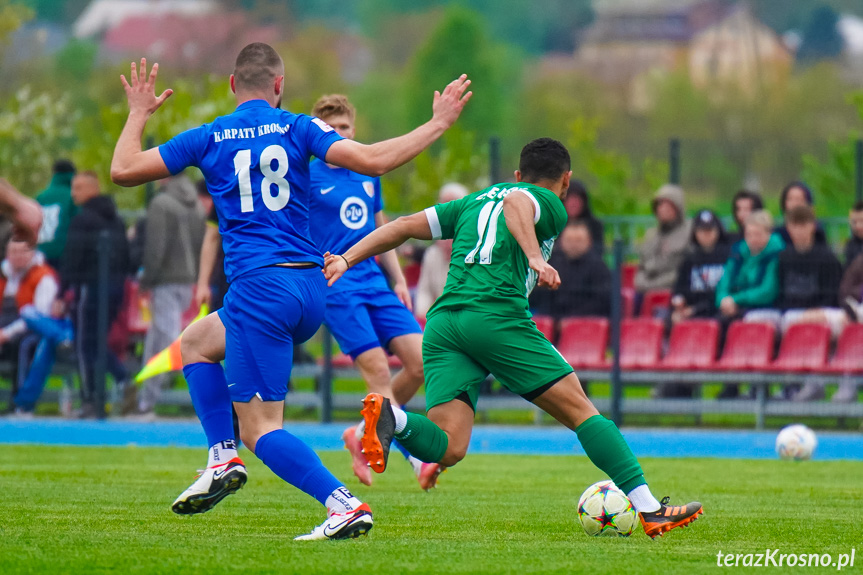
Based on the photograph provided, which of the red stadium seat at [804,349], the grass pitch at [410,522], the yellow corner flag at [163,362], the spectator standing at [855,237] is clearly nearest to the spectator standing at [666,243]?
the red stadium seat at [804,349]

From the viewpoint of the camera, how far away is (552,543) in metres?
5.80

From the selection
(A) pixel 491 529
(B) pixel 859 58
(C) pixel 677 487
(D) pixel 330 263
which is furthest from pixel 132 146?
(B) pixel 859 58

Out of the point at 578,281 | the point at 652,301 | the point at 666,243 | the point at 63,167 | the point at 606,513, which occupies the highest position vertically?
the point at 63,167

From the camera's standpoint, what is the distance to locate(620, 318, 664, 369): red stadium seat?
13.5 metres

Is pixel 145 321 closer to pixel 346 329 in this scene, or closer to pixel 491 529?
pixel 346 329

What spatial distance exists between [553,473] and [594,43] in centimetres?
7638

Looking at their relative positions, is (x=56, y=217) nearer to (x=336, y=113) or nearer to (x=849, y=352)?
(x=336, y=113)

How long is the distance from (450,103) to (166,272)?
8546 mm

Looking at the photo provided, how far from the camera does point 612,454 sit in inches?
239

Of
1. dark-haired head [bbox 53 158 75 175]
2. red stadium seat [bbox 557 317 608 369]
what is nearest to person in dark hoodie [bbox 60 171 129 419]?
dark-haired head [bbox 53 158 75 175]

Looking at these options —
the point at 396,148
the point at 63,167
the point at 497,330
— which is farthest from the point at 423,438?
the point at 63,167

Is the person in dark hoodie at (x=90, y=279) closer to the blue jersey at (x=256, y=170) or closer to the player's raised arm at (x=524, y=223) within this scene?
the blue jersey at (x=256, y=170)

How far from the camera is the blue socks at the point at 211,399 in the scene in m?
6.49

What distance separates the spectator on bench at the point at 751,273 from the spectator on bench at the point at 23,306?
7124mm
